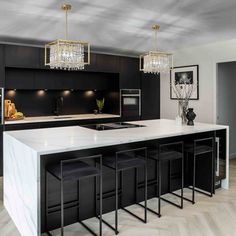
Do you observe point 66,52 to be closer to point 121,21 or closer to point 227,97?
point 121,21

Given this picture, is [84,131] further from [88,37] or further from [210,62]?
[210,62]

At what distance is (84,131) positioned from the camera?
3508 millimetres

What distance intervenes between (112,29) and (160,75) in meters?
2.93

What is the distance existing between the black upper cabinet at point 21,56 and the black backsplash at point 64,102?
846 millimetres

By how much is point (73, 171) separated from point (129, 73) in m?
4.16

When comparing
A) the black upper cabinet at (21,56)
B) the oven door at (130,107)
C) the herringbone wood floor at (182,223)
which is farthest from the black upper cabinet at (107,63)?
the herringbone wood floor at (182,223)

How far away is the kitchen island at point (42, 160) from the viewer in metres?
2.57

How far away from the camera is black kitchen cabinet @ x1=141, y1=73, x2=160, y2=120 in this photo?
6.68m

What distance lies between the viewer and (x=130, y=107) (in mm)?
6379

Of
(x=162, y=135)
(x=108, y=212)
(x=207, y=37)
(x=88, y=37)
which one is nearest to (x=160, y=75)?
(x=207, y=37)

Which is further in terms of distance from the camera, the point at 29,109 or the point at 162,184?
the point at 29,109

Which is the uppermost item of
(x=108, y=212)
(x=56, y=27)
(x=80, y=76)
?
(x=56, y=27)

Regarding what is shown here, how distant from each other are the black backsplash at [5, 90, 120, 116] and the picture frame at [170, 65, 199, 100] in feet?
4.62

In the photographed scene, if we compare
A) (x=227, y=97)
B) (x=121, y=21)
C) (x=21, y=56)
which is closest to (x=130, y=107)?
(x=227, y=97)
